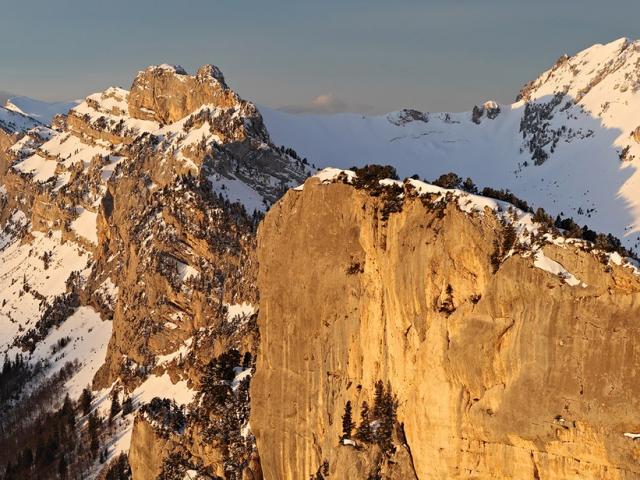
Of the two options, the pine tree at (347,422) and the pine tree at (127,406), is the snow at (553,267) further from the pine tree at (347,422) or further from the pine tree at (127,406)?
the pine tree at (127,406)

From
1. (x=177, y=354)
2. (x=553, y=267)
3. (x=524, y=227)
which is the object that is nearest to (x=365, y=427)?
(x=524, y=227)

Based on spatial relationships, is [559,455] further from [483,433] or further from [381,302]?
[381,302]

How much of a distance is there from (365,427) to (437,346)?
7210 mm

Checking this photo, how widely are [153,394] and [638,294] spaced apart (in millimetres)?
145125

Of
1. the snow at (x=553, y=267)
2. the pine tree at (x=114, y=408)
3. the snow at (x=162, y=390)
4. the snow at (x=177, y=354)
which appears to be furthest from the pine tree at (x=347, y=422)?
the snow at (x=177, y=354)

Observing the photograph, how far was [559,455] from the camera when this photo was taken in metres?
42.6

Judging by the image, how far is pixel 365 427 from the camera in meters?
51.8

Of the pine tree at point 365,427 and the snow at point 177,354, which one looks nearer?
Result: the pine tree at point 365,427

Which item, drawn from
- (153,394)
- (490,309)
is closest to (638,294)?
(490,309)

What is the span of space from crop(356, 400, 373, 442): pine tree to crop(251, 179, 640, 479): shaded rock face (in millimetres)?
569

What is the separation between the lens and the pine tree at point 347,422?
53.7 metres

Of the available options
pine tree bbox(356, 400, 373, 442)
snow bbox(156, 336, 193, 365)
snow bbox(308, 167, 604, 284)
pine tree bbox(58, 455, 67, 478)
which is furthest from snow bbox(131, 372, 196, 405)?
snow bbox(308, 167, 604, 284)

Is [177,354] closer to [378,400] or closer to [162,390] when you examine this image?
[162,390]

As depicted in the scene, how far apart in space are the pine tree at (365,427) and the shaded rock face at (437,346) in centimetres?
57
